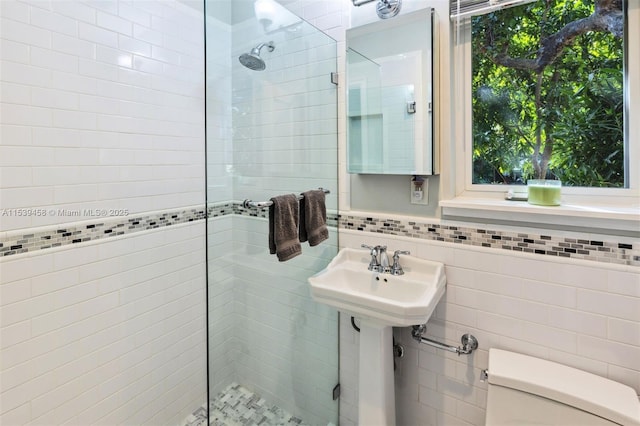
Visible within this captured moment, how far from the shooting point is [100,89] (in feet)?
4.97

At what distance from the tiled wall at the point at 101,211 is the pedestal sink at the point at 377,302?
917 mm

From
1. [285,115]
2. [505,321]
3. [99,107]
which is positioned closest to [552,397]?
[505,321]

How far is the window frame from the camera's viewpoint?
1.25 metres

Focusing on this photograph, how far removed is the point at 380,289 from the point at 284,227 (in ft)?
1.76

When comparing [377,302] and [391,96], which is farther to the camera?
[391,96]

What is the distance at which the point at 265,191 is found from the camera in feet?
4.38

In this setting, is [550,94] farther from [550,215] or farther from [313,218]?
[313,218]

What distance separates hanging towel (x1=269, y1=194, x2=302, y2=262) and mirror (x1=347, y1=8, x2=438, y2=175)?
1.52 ft

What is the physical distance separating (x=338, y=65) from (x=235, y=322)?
1.31 m

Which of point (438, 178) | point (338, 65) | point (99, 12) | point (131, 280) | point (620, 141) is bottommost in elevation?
point (131, 280)

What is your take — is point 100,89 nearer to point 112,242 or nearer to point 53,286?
point 112,242

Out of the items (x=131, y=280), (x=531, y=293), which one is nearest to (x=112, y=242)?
(x=131, y=280)

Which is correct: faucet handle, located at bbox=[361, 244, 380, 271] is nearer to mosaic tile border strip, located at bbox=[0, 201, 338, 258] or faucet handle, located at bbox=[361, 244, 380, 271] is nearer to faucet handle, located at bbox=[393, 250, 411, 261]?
faucet handle, located at bbox=[393, 250, 411, 261]

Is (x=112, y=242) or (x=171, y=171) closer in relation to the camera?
(x=112, y=242)
